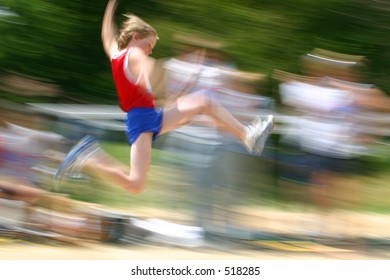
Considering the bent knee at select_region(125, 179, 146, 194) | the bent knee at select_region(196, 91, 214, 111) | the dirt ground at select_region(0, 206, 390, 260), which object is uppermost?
the bent knee at select_region(196, 91, 214, 111)

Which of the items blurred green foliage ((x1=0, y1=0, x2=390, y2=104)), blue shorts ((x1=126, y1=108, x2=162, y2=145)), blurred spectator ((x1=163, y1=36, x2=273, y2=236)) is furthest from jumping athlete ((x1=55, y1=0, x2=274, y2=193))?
blurred green foliage ((x1=0, y1=0, x2=390, y2=104))

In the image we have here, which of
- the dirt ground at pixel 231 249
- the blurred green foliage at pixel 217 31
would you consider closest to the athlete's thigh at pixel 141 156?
the dirt ground at pixel 231 249

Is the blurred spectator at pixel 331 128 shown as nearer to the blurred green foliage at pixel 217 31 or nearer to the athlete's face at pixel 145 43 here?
the athlete's face at pixel 145 43

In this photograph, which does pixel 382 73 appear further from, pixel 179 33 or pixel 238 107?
pixel 238 107

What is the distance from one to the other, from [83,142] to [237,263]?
3.88 ft

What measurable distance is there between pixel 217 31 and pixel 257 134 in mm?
2254

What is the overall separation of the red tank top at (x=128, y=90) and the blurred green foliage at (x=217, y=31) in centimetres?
203

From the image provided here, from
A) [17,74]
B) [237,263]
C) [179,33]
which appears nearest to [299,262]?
[237,263]

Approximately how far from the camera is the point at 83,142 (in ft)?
16.9

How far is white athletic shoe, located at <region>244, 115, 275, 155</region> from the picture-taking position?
5125 mm

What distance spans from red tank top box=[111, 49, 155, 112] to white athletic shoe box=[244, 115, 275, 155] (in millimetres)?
613

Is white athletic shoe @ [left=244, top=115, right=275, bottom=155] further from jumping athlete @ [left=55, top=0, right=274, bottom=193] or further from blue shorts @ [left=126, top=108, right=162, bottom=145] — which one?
blue shorts @ [left=126, top=108, right=162, bottom=145]

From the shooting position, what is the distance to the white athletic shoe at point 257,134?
5125 millimetres

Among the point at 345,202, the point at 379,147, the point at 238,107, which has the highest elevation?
the point at 379,147
